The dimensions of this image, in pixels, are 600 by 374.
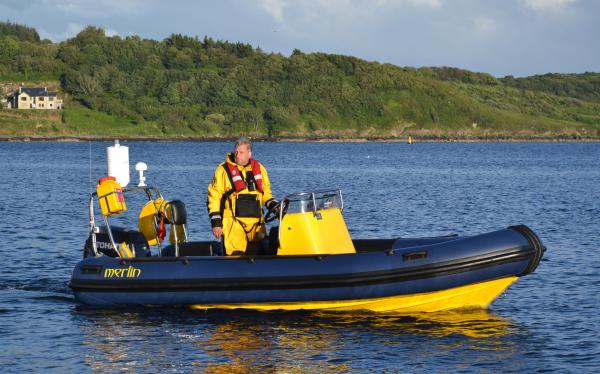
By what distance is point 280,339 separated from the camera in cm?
1110

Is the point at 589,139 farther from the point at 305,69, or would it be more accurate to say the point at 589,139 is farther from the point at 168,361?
the point at 168,361

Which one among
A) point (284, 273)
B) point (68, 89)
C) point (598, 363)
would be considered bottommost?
point (598, 363)

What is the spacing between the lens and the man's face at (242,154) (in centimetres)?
1188

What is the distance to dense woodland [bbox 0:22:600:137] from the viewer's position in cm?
12344

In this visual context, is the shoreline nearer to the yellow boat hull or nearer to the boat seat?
the boat seat

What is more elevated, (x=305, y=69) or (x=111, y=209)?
(x=305, y=69)

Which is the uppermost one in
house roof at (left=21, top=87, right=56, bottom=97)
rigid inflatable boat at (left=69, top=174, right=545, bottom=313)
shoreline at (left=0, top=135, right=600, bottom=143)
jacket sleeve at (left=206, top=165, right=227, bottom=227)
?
house roof at (left=21, top=87, right=56, bottom=97)

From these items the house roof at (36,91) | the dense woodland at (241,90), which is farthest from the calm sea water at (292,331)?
the dense woodland at (241,90)

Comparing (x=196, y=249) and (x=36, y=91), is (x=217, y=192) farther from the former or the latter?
(x=36, y=91)

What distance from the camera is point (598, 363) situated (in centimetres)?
1019

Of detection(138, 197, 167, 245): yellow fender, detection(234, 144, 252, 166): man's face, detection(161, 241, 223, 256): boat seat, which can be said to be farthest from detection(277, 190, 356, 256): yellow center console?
detection(138, 197, 167, 245): yellow fender

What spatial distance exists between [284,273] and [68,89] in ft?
382

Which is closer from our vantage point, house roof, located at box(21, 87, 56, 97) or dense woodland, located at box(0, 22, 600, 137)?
house roof, located at box(21, 87, 56, 97)

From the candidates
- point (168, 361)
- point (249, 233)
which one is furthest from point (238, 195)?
point (168, 361)
